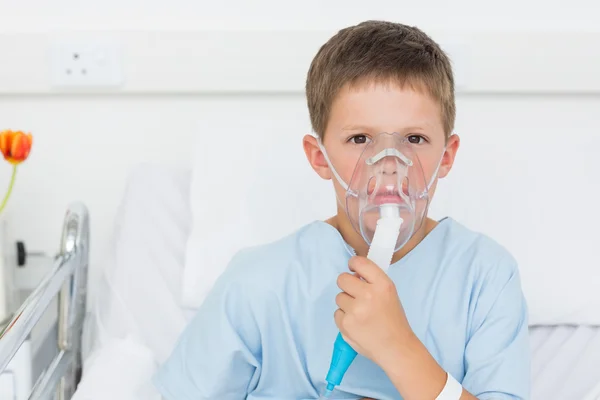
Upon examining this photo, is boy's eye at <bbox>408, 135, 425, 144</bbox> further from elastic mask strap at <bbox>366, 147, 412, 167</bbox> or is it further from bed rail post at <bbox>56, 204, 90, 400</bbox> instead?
bed rail post at <bbox>56, 204, 90, 400</bbox>

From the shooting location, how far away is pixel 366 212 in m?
0.94

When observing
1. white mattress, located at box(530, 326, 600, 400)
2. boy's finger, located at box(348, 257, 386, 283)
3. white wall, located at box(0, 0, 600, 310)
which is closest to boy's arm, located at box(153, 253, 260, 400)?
boy's finger, located at box(348, 257, 386, 283)

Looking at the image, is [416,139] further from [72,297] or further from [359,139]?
[72,297]

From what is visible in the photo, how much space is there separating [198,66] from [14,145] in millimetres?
431

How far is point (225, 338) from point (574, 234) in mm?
734

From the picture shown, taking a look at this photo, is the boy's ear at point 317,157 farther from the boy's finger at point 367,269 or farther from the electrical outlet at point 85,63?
the electrical outlet at point 85,63

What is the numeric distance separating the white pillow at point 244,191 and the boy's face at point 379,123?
15.4 inches

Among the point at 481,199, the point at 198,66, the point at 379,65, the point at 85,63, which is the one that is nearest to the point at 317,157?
the point at 379,65

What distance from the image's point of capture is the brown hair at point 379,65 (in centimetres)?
100

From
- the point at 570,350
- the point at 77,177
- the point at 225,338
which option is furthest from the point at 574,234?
the point at 77,177

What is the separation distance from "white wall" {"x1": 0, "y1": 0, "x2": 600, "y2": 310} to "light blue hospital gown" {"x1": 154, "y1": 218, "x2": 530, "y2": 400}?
571 mm

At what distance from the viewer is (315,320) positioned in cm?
105

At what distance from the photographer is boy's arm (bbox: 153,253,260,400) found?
104 cm

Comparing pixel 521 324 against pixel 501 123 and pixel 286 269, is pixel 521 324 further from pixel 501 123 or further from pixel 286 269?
pixel 501 123
